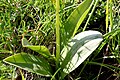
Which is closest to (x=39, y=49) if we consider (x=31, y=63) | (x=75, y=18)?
(x=31, y=63)

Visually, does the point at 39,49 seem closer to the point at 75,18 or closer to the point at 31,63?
the point at 31,63

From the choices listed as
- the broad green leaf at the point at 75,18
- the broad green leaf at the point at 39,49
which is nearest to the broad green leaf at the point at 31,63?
the broad green leaf at the point at 39,49

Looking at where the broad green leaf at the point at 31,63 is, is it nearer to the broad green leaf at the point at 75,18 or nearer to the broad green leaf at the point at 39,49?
the broad green leaf at the point at 39,49

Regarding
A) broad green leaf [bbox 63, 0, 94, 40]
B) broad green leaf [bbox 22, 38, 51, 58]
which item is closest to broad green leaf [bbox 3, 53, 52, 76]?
broad green leaf [bbox 22, 38, 51, 58]

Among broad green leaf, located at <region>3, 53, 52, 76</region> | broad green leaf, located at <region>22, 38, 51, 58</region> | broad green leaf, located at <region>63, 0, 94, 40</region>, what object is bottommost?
broad green leaf, located at <region>3, 53, 52, 76</region>

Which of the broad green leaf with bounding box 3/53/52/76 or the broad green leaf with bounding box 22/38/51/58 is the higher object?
the broad green leaf with bounding box 22/38/51/58

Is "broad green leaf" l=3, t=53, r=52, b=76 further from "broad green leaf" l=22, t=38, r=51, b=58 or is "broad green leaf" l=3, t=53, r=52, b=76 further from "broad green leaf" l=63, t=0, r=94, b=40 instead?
"broad green leaf" l=63, t=0, r=94, b=40

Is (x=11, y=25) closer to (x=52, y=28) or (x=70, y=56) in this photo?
(x=52, y=28)
